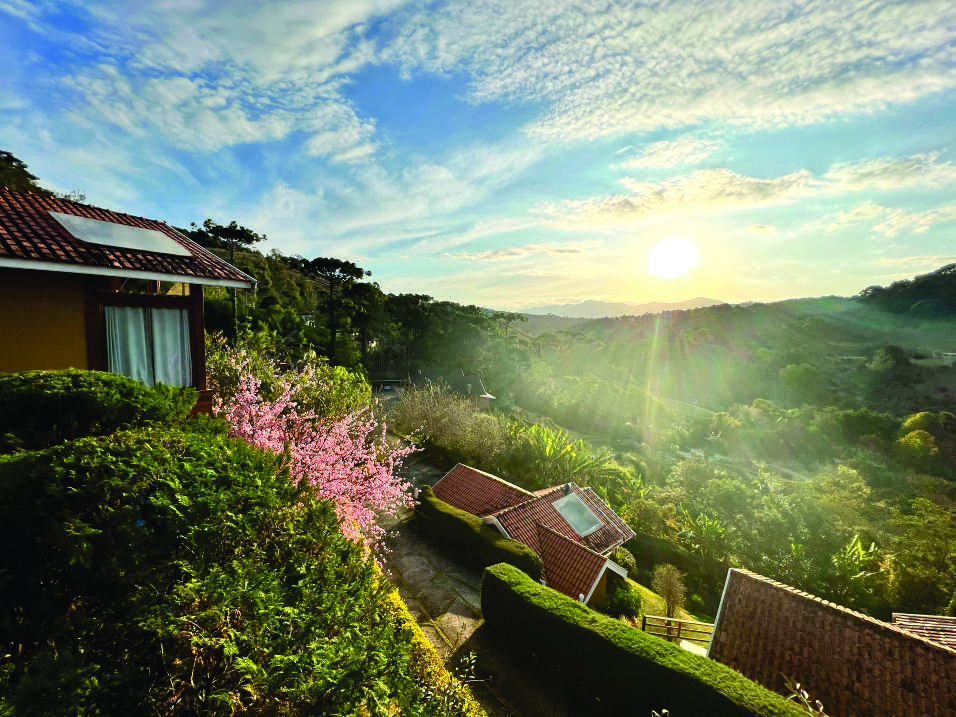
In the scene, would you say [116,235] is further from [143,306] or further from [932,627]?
[932,627]

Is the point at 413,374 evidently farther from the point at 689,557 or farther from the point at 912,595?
the point at 912,595

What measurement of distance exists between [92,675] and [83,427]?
10.0 feet

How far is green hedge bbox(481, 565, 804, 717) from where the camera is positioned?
6.09 m

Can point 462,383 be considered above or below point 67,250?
Result: below

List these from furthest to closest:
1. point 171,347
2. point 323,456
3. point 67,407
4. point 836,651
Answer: point 836,651 → point 171,347 → point 323,456 → point 67,407

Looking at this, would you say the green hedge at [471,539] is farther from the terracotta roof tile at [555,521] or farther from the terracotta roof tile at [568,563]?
the terracotta roof tile at [568,563]

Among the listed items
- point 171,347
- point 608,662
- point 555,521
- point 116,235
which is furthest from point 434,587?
point 116,235

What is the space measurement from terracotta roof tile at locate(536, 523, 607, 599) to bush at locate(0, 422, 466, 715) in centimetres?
854

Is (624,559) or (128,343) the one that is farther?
(624,559)

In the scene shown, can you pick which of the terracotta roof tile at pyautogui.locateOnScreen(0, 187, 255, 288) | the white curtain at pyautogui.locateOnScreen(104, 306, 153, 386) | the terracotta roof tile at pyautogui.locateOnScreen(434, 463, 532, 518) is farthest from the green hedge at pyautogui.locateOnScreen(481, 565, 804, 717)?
the terracotta roof tile at pyautogui.locateOnScreen(0, 187, 255, 288)

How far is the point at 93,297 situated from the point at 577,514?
1300 centimetres

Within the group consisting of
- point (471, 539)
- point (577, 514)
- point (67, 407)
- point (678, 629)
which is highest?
point (67, 407)

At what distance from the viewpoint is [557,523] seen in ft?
39.6

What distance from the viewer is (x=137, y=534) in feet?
8.10
